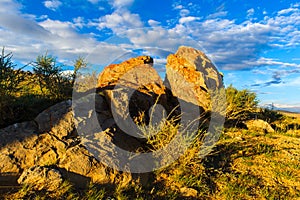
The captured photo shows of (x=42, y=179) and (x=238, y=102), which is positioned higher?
(x=238, y=102)

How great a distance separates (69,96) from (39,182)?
3.28 meters

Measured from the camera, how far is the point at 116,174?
5.11 metres

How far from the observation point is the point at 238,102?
9.32m

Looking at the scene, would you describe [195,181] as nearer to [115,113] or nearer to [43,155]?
[115,113]

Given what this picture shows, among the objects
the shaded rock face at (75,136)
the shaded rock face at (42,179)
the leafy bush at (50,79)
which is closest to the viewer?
the shaded rock face at (42,179)

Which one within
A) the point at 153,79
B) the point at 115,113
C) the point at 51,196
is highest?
the point at 153,79

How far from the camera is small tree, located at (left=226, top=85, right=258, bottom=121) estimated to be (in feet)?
29.4

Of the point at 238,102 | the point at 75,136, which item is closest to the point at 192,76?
the point at 238,102

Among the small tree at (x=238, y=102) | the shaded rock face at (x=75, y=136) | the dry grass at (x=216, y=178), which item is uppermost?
the small tree at (x=238, y=102)

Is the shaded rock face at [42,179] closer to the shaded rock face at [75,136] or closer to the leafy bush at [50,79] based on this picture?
the shaded rock face at [75,136]

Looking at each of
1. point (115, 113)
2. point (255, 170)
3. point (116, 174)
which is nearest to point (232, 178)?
point (255, 170)

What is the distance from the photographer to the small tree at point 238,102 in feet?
29.4

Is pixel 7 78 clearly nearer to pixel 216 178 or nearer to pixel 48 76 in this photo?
pixel 48 76

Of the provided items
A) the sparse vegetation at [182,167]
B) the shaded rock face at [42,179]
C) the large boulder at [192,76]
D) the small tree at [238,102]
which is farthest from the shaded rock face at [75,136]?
the small tree at [238,102]
